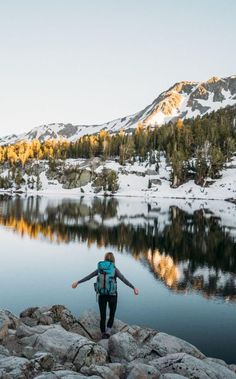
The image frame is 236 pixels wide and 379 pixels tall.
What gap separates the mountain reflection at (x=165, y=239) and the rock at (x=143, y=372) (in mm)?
15019

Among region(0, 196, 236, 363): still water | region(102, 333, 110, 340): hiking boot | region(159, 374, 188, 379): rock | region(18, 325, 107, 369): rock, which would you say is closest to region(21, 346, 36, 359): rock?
region(18, 325, 107, 369): rock

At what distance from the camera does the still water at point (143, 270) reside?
21141 millimetres

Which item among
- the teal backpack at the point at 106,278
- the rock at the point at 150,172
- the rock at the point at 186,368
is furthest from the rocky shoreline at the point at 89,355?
the rock at the point at 150,172

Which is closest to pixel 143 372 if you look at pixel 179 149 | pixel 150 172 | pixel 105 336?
pixel 105 336

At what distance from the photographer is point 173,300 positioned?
24.5m

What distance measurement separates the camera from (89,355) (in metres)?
12.0

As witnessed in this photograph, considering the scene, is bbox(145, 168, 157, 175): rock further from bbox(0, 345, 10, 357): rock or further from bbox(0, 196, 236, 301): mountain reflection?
bbox(0, 345, 10, 357): rock

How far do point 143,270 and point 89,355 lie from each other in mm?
21164

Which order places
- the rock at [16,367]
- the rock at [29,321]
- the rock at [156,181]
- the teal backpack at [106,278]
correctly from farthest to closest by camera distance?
the rock at [156,181]
the rock at [29,321]
the teal backpack at [106,278]
the rock at [16,367]

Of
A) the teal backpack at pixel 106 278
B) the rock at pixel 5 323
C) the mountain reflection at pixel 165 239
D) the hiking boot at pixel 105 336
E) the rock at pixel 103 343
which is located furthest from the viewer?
the mountain reflection at pixel 165 239

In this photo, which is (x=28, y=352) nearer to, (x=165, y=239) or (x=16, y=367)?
(x=16, y=367)

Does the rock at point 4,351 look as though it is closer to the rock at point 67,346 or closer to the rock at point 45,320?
the rock at point 67,346

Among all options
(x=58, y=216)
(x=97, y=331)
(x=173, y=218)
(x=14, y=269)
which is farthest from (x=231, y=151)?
(x=97, y=331)

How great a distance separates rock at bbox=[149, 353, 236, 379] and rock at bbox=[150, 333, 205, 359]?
5.11 feet
